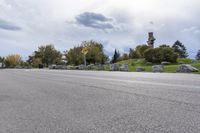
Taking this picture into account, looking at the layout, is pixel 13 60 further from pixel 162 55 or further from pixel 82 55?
pixel 162 55

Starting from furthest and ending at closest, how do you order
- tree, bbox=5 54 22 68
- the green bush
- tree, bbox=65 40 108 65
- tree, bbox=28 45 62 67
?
tree, bbox=5 54 22 68, tree, bbox=28 45 62 67, tree, bbox=65 40 108 65, the green bush

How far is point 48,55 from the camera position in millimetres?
114250

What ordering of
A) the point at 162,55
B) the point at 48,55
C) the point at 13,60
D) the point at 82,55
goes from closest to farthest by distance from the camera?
the point at 162,55 < the point at 82,55 < the point at 48,55 < the point at 13,60

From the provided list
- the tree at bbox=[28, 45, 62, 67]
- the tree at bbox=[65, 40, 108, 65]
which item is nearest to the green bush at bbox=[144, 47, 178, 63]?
the tree at bbox=[65, 40, 108, 65]

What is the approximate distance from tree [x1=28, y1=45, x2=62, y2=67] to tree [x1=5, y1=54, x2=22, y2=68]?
2963 centimetres

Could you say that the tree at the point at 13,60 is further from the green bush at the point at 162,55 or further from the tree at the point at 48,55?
the green bush at the point at 162,55

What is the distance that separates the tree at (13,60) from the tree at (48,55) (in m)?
29.6

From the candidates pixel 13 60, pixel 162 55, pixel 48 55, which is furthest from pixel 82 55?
pixel 13 60

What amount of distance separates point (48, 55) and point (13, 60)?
38.5 meters

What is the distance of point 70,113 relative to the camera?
6871 millimetres

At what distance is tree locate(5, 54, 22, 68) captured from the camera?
143875 mm

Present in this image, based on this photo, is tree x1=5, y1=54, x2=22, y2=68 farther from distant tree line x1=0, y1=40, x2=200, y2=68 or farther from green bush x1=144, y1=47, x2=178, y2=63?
green bush x1=144, y1=47, x2=178, y2=63

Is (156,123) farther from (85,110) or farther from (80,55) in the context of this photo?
(80,55)

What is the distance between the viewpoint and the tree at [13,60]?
144m
